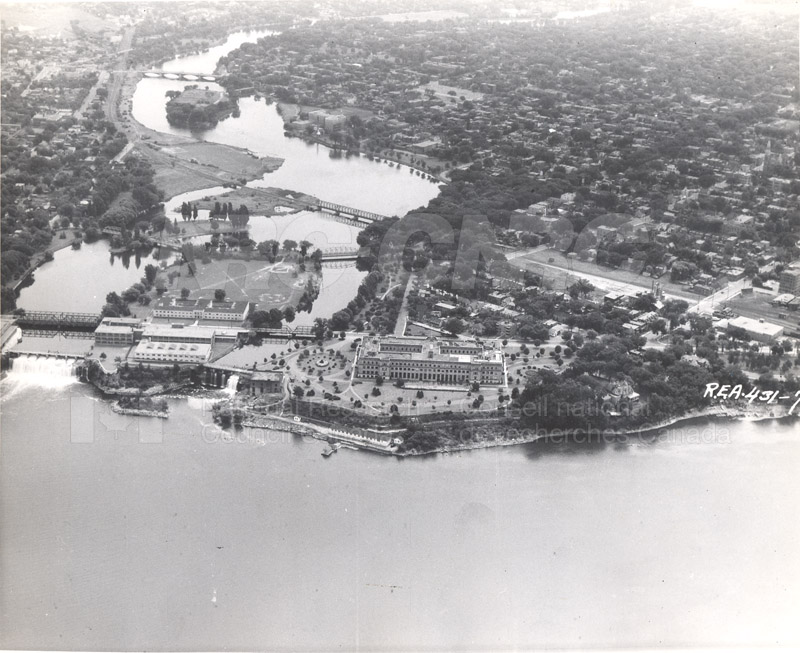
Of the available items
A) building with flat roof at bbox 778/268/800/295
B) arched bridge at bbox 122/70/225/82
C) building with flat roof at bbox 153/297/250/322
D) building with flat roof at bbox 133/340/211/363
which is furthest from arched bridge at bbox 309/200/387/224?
arched bridge at bbox 122/70/225/82

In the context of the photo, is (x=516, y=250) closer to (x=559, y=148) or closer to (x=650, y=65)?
(x=559, y=148)

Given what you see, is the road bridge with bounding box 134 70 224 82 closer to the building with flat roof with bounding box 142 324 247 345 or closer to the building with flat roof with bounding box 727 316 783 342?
the building with flat roof with bounding box 142 324 247 345

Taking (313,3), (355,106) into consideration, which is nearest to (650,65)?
(355,106)

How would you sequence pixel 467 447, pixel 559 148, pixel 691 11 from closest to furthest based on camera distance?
pixel 467 447 → pixel 559 148 → pixel 691 11

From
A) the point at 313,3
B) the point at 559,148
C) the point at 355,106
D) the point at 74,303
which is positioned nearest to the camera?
the point at 74,303

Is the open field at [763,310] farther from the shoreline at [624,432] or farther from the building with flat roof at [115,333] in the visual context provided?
the building with flat roof at [115,333]

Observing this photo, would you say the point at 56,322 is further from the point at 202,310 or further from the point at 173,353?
the point at 173,353
